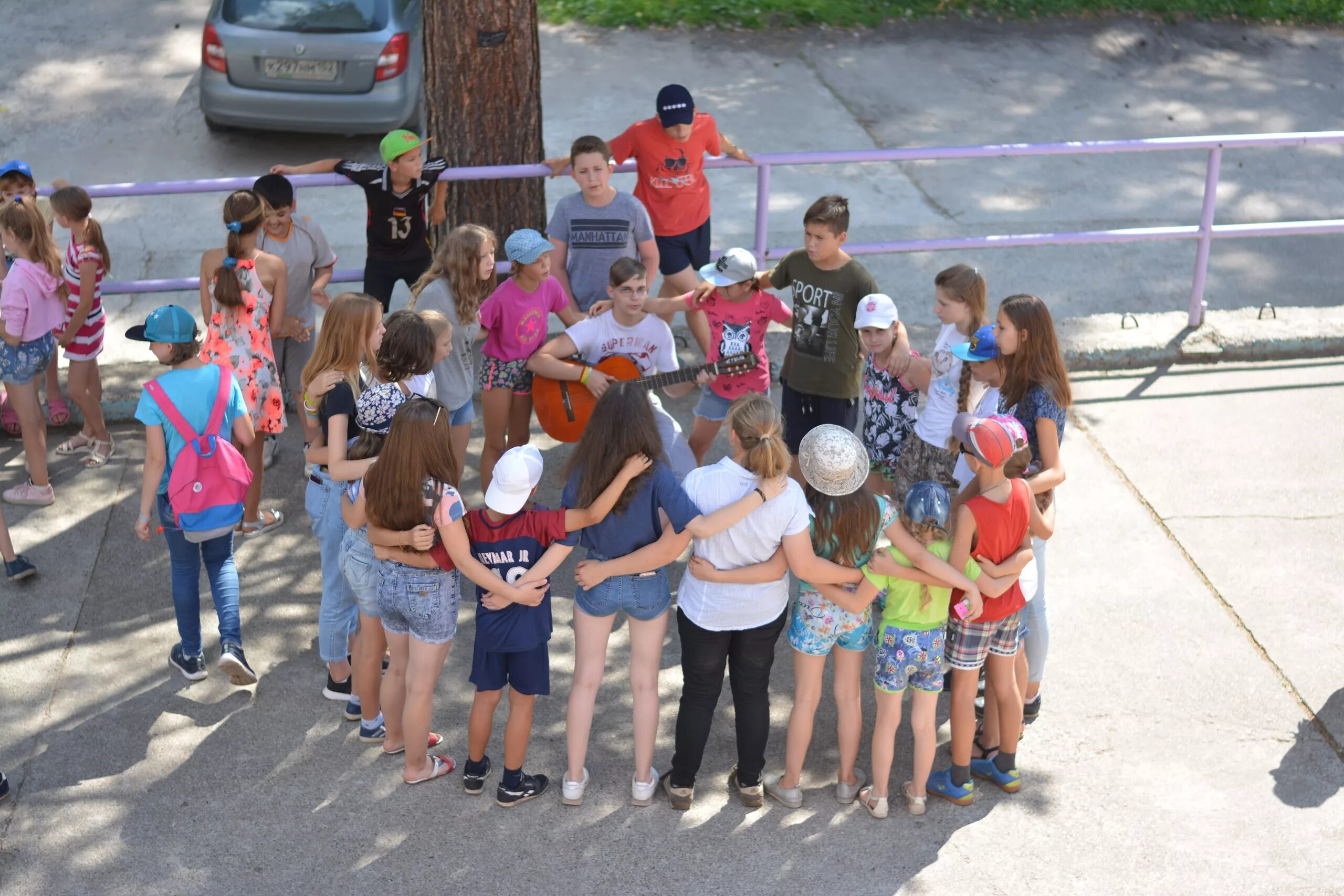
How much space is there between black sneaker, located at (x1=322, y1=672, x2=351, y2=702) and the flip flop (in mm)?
366

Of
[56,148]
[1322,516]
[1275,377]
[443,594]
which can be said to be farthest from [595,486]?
[56,148]

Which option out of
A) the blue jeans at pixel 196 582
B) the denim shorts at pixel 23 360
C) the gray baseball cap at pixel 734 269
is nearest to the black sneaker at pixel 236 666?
the blue jeans at pixel 196 582

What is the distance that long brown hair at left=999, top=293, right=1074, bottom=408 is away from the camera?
5031 mm

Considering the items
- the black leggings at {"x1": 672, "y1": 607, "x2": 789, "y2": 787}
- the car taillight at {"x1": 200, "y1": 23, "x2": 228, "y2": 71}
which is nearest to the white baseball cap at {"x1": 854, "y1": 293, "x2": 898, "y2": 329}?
the black leggings at {"x1": 672, "y1": 607, "x2": 789, "y2": 787}

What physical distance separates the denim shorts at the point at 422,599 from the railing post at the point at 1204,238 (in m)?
5.58

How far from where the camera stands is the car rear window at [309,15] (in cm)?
1098

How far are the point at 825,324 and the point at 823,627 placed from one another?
1747mm

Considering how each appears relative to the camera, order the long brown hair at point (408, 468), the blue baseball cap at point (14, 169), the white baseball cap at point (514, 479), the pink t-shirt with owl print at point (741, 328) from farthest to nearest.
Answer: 1. the blue baseball cap at point (14, 169)
2. the pink t-shirt with owl print at point (741, 328)
3. the long brown hair at point (408, 468)
4. the white baseball cap at point (514, 479)

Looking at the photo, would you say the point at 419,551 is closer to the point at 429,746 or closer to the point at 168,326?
the point at 429,746

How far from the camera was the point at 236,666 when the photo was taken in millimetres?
5324

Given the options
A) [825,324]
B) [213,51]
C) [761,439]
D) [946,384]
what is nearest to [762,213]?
[825,324]

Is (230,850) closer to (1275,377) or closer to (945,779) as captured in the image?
(945,779)

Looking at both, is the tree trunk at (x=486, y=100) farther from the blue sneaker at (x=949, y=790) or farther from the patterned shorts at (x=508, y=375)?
the blue sneaker at (x=949, y=790)

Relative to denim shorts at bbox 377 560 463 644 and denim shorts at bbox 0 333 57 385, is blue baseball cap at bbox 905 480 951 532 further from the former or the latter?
denim shorts at bbox 0 333 57 385
